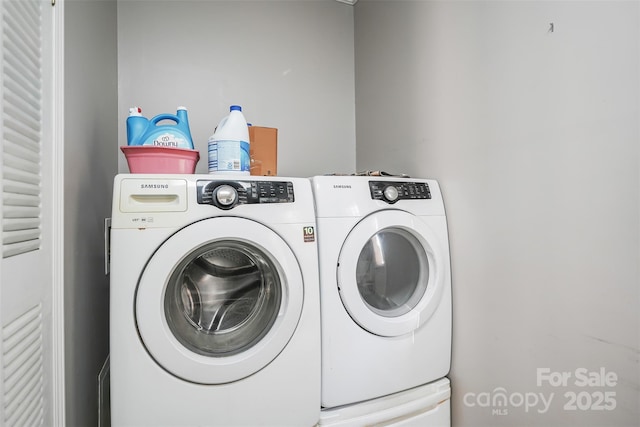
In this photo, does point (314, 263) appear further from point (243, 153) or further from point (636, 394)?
point (636, 394)

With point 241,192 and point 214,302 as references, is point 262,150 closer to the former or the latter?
point 241,192

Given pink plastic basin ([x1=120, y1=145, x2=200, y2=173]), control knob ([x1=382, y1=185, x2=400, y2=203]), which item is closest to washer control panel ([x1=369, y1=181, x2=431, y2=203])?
control knob ([x1=382, y1=185, x2=400, y2=203])

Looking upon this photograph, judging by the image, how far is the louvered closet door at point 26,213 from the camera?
28.1 inches

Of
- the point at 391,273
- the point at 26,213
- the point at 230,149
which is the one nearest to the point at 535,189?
the point at 391,273

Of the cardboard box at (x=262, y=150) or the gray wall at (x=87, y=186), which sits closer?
the gray wall at (x=87, y=186)

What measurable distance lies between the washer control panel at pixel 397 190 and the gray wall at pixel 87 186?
1.01 m

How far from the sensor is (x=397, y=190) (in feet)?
4.21

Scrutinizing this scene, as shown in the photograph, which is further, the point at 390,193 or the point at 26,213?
the point at 390,193

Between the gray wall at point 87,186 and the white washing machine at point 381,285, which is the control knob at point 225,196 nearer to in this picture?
the white washing machine at point 381,285

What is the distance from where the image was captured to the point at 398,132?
1.68 meters

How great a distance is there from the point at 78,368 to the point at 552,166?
163 centimetres

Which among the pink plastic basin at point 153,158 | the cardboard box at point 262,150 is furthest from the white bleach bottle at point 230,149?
the cardboard box at point 262,150

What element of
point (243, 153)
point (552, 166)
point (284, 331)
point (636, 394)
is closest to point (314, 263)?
point (284, 331)

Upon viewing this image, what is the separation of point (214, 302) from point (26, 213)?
0.60 m
